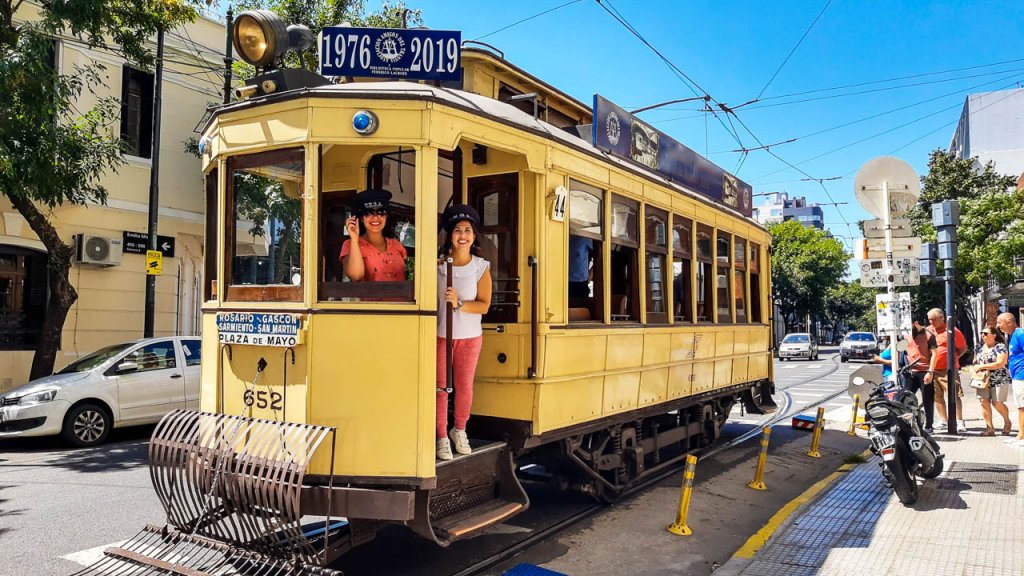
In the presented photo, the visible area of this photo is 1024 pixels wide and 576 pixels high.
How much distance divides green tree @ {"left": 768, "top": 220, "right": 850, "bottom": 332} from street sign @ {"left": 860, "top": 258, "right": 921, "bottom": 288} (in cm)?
4175

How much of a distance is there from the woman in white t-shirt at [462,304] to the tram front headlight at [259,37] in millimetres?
1540

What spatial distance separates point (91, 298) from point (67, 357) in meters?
1.25

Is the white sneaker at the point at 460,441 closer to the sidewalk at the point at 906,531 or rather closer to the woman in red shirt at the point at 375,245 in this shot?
the woman in red shirt at the point at 375,245

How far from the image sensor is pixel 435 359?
13.7 ft

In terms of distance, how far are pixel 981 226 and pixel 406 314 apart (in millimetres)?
26227

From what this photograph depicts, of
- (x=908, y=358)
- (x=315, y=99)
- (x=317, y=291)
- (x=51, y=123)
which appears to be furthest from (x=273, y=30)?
(x=908, y=358)

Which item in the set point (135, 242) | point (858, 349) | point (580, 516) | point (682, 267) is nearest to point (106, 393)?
point (135, 242)

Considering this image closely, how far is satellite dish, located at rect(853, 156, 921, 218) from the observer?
26.8 feet

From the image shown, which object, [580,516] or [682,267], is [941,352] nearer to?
[682,267]

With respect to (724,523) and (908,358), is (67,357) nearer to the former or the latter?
(724,523)

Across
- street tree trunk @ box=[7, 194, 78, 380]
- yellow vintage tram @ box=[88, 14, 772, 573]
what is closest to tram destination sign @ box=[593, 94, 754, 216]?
yellow vintage tram @ box=[88, 14, 772, 573]

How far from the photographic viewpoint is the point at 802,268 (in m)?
48.5

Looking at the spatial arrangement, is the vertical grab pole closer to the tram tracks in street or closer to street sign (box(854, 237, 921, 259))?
the tram tracks in street

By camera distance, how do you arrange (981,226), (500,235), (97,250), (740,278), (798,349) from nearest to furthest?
(500,235), (740,278), (97,250), (981,226), (798,349)
